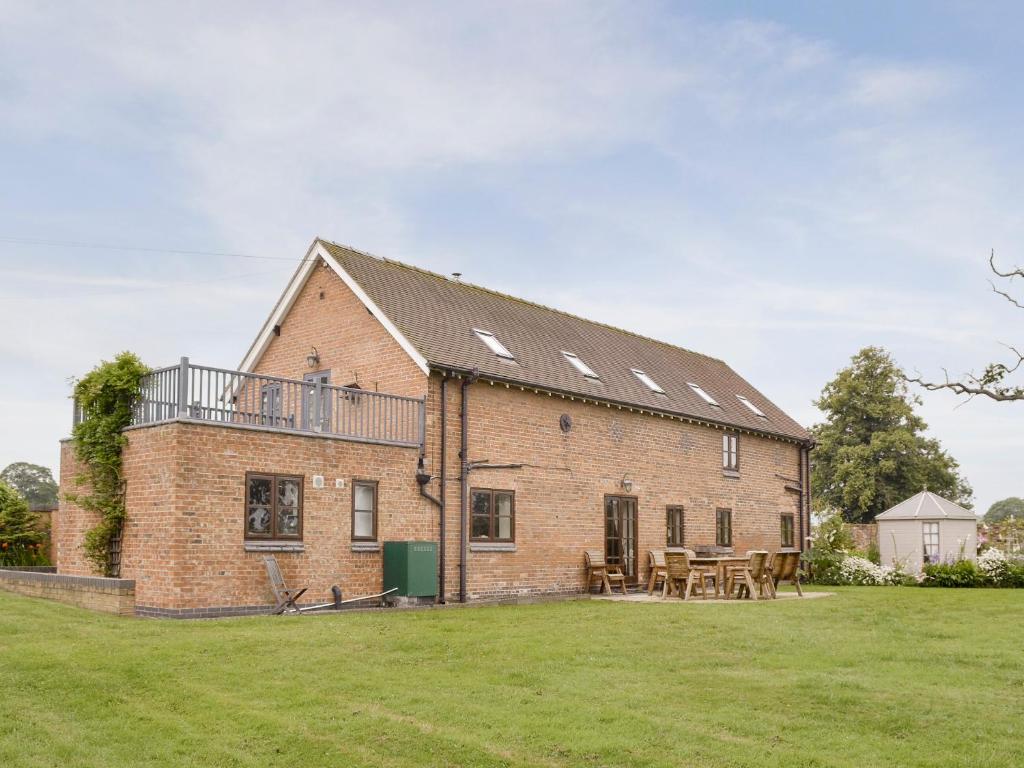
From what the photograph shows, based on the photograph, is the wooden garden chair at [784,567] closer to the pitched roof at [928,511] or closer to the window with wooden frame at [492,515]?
the window with wooden frame at [492,515]

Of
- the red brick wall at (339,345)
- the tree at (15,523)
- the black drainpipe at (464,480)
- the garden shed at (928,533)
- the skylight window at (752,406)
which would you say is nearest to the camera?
the black drainpipe at (464,480)

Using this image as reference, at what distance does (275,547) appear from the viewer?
54.7 feet

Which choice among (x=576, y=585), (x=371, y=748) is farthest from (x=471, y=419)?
(x=371, y=748)

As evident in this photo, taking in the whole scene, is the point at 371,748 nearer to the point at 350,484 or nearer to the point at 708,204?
the point at 350,484

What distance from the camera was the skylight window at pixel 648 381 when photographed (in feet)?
86.9

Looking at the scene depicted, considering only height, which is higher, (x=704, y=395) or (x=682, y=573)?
(x=704, y=395)

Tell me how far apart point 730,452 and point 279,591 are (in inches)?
606

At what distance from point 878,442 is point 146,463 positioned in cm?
3835

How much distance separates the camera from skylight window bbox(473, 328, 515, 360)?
870 inches

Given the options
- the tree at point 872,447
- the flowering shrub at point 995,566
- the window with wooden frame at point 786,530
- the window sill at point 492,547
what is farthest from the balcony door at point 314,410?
the tree at point 872,447

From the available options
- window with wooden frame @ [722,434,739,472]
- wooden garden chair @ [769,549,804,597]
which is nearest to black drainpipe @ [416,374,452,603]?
wooden garden chair @ [769,549,804,597]

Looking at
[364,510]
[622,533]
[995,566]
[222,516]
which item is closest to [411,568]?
[364,510]

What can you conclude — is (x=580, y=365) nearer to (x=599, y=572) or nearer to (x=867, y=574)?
(x=599, y=572)

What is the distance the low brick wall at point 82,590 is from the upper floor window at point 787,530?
2030 centimetres
